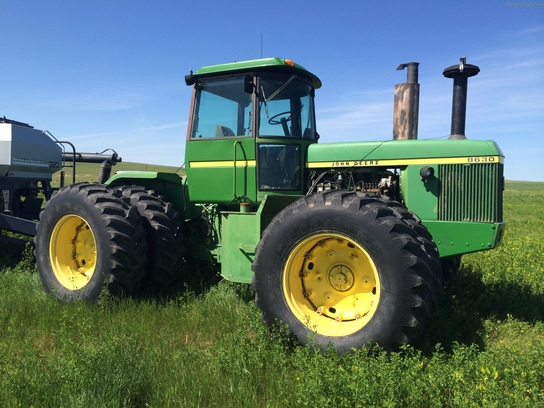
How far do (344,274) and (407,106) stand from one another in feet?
6.77

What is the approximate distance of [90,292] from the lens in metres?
4.75

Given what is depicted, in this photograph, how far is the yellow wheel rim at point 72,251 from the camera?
205 inches

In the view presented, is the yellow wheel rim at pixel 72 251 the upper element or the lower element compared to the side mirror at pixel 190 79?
lower

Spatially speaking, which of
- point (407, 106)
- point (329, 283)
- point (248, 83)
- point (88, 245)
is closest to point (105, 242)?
point (88, 245)

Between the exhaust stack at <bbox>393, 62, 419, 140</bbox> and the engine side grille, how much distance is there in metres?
0.64

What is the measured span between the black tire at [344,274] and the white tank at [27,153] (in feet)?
16.1

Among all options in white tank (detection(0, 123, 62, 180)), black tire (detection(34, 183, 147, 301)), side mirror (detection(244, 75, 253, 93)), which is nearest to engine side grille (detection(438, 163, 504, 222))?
side mirror (detection(244, 75, 253, 93))

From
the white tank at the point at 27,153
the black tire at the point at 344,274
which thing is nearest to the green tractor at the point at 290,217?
the black tire at the point at 344,274

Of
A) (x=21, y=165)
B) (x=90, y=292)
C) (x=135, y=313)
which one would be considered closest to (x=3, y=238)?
(x=21, y=165)

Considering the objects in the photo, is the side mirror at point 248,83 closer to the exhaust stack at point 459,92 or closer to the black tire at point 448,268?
the exhaust stack at point 459,92

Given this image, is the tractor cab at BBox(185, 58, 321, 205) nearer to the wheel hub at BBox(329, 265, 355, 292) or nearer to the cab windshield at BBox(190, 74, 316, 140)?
the cab windshield at BBox(190, 74, 316, 140)

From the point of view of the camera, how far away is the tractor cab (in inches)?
191

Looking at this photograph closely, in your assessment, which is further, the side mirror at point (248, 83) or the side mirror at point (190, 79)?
the side mirror at point (190, 79)

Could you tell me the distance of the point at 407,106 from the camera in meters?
4.75
